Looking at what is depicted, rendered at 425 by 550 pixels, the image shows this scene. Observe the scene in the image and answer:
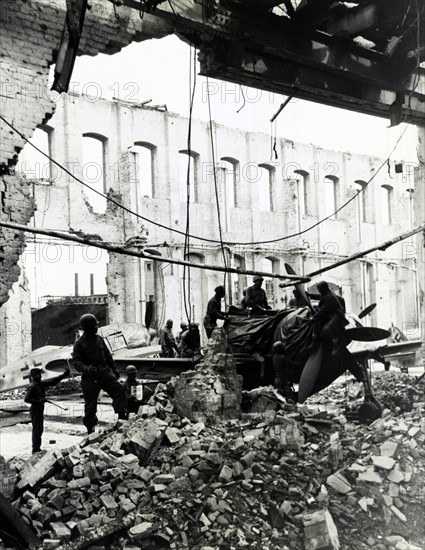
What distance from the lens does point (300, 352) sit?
9.47 m

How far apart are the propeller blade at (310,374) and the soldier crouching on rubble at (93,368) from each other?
Result: 2639 mm

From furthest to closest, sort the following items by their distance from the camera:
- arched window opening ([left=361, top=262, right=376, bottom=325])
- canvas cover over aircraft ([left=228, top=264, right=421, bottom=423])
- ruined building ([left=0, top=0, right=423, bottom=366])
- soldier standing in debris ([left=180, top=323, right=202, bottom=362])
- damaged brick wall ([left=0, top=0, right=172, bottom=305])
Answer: arched window opening ([left=361, top=262, right=376, bottom=325]) → ruined building ([left=0, top=0, right=423, bottom=366]) → soldier standing in debris ([left=180, top=323, right=202, bottom=362]) → canvas cover over aircraft ([left=228, top=264, right=421, bottom=423]) → damaged brick wall ([left=0, top=0, right=172, bottom=305])

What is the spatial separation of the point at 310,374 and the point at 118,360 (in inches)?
168

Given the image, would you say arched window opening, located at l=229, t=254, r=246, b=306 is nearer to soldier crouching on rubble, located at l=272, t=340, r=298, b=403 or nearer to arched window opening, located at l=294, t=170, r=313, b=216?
arched window opening, located at l=294, t=170, r=313, b=216

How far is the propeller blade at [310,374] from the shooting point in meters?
8.84

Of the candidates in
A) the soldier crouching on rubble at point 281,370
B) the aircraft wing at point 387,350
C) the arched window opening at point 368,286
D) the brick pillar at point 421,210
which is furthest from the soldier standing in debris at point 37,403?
the arched window opening at point 368,286

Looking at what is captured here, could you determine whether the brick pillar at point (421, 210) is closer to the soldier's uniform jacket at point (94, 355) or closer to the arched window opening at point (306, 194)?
the soldier's uniform jacket at point (94, 355)

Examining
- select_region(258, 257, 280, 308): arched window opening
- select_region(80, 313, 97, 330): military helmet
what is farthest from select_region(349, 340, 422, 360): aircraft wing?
select_region(258, 257, 280, 308): arched window opening

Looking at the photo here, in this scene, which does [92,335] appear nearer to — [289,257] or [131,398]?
[131,398]

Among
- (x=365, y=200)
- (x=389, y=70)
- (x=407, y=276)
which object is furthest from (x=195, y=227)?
(x=389, y=70)

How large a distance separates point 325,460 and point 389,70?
14.9 feet

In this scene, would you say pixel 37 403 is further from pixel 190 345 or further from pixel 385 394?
pixel 385 394

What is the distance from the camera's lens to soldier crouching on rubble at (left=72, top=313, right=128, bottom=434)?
8.37 meters

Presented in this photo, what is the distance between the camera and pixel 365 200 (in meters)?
32.0
